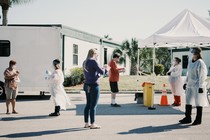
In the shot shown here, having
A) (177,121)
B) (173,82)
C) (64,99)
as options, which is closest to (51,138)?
(64,99)

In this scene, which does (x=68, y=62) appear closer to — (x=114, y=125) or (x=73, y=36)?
(x=73, y=36)

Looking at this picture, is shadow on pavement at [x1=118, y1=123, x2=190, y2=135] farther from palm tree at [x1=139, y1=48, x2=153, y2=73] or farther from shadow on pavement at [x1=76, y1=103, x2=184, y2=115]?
palm tree at [x1=139, y1=48, x2=153, y2=73]

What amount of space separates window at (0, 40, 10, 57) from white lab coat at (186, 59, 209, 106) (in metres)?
8.77

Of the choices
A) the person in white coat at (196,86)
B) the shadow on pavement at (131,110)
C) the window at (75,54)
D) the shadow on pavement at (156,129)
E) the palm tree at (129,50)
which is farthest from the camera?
the palm tree at (129,50)

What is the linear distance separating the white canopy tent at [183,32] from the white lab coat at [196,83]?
3598 millimetres

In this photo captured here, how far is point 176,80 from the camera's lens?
13297mm

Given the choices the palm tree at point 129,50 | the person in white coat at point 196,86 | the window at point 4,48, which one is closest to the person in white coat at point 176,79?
the person in white coat at point 196,86

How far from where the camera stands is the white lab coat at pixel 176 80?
43.1ft

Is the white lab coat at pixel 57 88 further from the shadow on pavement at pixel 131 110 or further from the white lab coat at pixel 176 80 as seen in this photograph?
the white lab coat at pixel 176 80

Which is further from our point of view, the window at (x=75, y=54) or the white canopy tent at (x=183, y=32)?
the window at (x=75, y=54)

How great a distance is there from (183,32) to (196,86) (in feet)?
14.9

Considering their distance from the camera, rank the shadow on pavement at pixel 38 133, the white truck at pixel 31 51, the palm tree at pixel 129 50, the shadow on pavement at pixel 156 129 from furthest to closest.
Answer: the palm tree at pixel 129 50, the white truck at pixel 31 51, the shadow on pavement at pixel 156 129, the shadow on pavement at pixel 38 133

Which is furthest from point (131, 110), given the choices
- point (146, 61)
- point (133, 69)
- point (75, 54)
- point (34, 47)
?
point (146, 61)

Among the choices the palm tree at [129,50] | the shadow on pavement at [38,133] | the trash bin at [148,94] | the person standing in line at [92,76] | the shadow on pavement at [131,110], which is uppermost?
the palm tree at [129,50]
